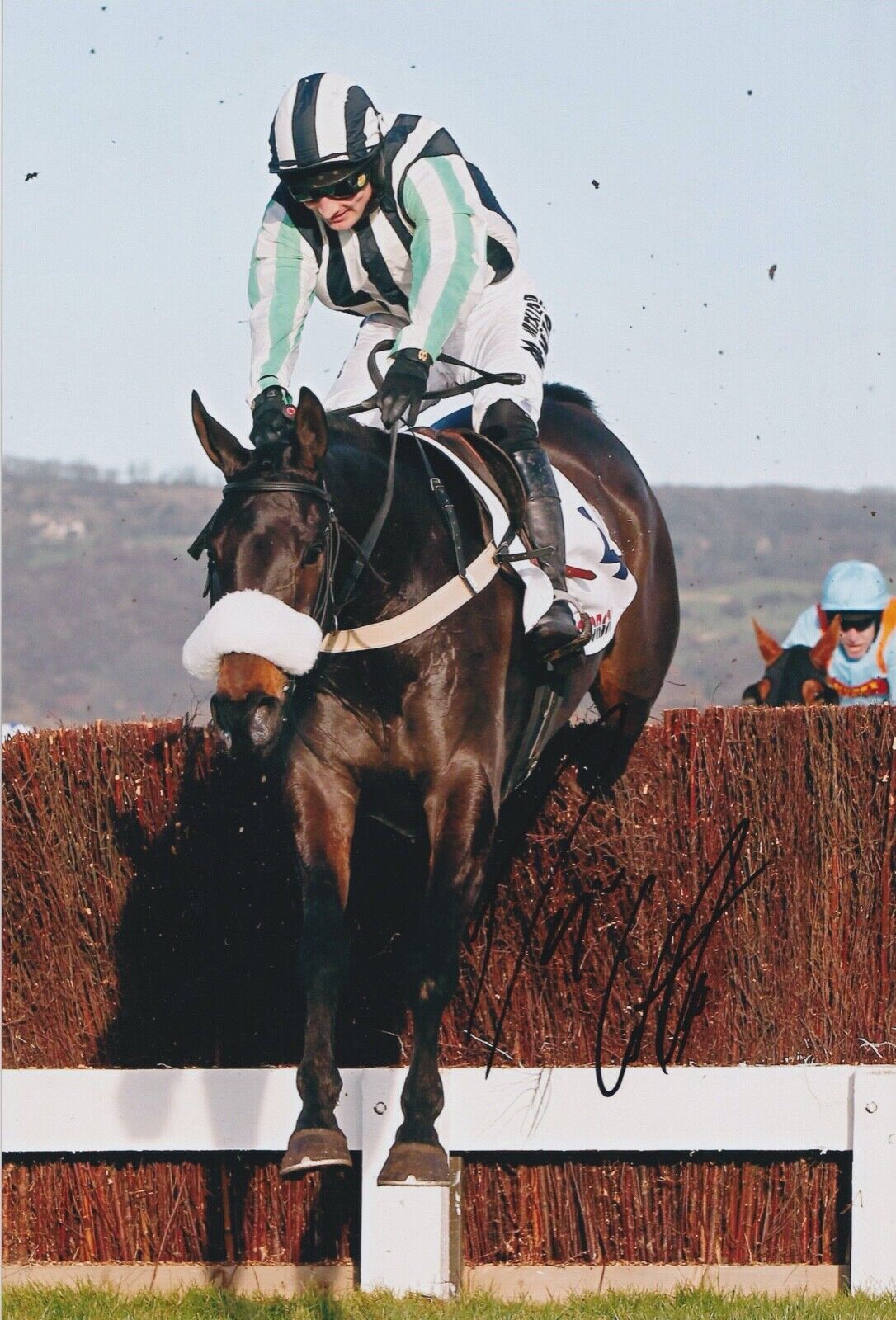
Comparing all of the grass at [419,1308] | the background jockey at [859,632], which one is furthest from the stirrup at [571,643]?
the background jockey at [859,632]

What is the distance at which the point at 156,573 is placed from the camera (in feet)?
242

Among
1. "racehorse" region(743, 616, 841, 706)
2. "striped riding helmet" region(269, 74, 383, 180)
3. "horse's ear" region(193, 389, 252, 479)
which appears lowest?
"horse's ear" region(193, 389, 252, 479)

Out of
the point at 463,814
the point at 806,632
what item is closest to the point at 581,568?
the point at 463,814

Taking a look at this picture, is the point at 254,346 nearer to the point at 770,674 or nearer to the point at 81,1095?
the point at 81,1095

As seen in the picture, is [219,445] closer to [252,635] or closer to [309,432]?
[309,432]

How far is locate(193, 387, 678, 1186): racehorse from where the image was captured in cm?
452

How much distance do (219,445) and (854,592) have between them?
697cm

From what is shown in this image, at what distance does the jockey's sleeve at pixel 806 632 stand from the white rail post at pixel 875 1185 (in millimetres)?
5683

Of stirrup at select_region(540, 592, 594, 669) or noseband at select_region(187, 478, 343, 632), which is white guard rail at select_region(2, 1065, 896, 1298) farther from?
noseband at select_region(187, 478, 343, 632)

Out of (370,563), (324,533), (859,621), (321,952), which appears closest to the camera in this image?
(324,533)

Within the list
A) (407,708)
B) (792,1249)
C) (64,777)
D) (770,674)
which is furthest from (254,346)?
(770,674)

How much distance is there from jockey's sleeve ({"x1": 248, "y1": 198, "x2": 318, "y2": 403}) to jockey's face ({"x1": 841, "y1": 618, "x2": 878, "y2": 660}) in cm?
604

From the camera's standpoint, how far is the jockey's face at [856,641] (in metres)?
10.9

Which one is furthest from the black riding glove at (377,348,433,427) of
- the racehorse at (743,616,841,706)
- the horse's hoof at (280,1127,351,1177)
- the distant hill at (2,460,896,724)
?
the distant hill at (2,460,896,724)
